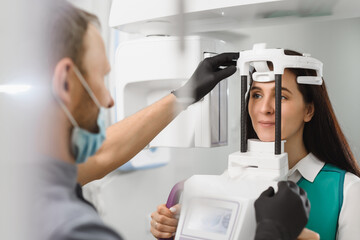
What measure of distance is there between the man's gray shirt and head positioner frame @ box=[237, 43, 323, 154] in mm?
437

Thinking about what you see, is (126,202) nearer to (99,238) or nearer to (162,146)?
(162,146)

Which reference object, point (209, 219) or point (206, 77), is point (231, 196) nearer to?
point (209, 219)

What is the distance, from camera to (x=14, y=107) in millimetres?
385

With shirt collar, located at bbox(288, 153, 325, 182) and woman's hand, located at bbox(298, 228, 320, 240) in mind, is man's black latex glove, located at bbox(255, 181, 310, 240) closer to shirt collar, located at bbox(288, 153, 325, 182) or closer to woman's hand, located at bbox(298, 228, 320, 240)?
woman's hand, located at bbox(298, 228, 320, 240)

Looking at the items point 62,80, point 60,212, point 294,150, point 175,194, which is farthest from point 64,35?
point 294,150

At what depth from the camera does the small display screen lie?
597mm

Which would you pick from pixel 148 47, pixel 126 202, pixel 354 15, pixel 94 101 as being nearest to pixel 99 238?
pixel 94 101

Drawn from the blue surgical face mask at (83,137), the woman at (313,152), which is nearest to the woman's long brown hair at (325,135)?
the woman at (313,152)

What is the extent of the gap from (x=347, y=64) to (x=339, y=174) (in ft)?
0.97

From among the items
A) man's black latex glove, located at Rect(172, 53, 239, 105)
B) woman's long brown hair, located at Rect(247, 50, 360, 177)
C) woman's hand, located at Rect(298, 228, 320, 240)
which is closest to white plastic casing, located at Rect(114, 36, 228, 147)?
man's black latex glove, located at Rect(172, 53, 239, 105)

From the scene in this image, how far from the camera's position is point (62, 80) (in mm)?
363

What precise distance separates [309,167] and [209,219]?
1.11 ft

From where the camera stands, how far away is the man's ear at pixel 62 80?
361 mm

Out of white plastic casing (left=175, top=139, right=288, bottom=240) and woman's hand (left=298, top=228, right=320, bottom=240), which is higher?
white plastic casing (left=175, top=139, right=288, bottom=240)
